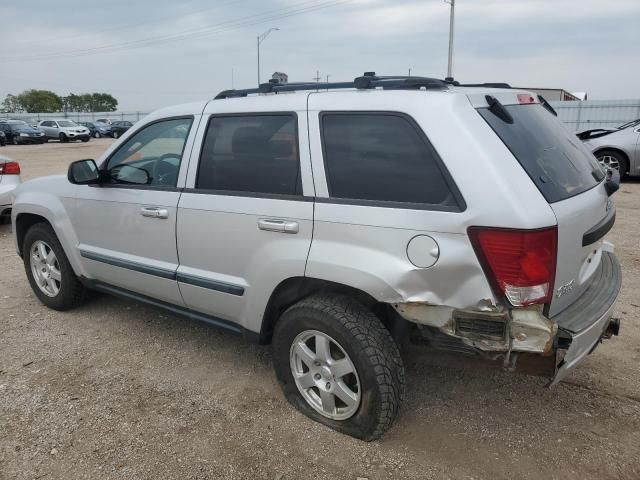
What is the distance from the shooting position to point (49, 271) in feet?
15.0

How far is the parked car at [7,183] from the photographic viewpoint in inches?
299

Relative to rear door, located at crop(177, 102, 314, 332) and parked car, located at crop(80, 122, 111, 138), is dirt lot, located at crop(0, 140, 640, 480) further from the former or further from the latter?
parked car, located at crop(80, 122, 111, 138)

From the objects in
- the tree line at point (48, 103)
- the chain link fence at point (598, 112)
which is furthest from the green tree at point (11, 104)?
the chain link fence at point (598, 112)

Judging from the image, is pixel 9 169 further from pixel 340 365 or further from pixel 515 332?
pixel 515 332

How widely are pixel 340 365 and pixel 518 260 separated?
1065 millimetres

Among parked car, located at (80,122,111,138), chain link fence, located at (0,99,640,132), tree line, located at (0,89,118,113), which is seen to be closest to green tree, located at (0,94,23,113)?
tree line, located at (0,89,118,113)

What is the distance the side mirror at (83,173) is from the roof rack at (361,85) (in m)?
1.07

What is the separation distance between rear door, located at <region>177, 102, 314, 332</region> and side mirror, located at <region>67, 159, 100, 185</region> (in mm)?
901

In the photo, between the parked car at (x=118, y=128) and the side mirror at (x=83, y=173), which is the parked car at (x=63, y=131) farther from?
the side mirror at (x=83, y=173)

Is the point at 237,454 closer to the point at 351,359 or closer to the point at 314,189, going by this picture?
the point at 351,359

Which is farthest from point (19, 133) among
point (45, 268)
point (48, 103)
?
point (48, 103)

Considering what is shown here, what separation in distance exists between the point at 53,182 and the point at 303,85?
2.35 meters

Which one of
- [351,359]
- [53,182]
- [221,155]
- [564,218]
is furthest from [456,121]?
[53,182]

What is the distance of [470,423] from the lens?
301cm
